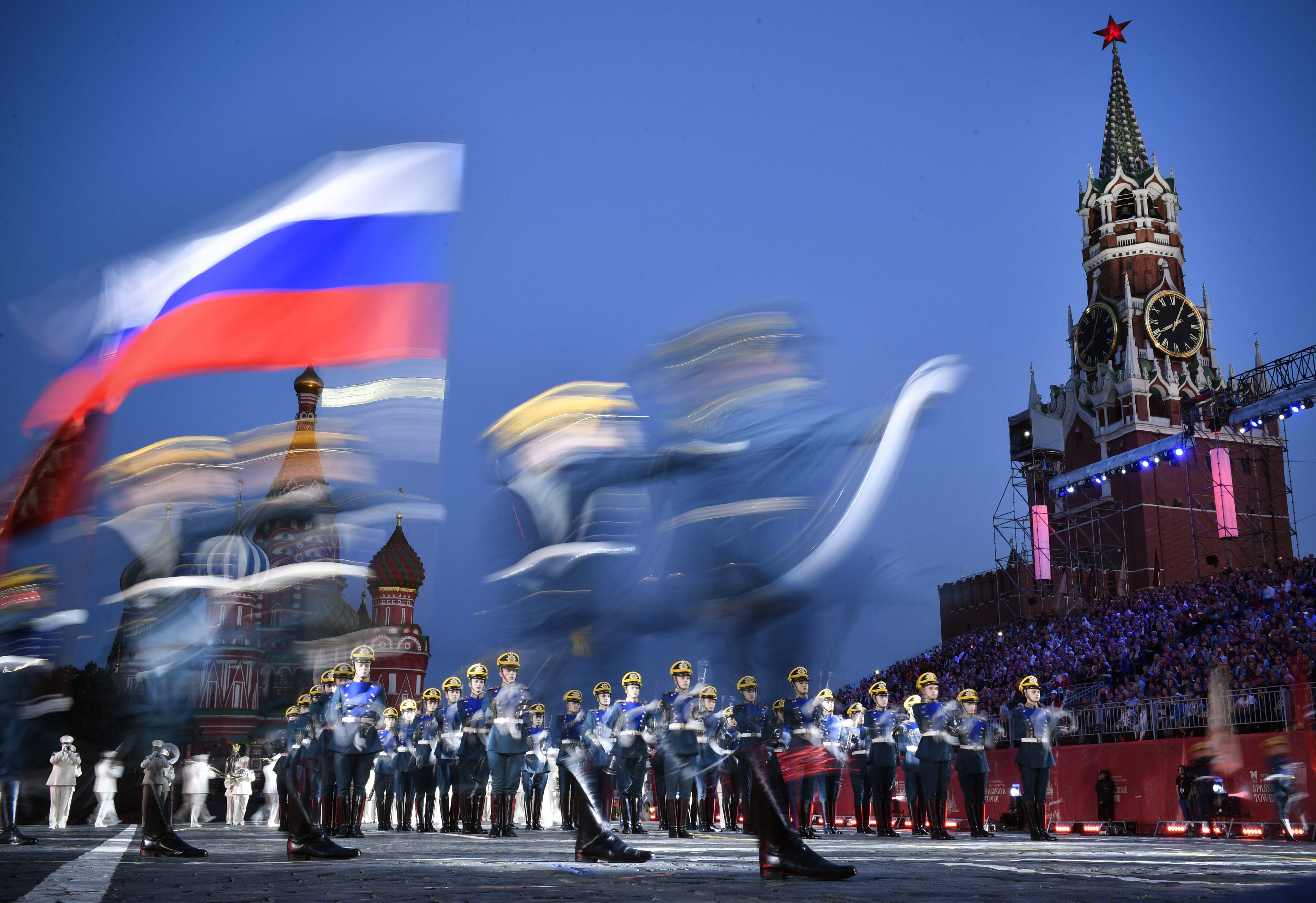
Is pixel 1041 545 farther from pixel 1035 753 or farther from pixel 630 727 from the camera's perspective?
pixel 630 727

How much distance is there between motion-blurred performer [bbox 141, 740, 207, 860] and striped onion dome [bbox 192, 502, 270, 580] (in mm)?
54908

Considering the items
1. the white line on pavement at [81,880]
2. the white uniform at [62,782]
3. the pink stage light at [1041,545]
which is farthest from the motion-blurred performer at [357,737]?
the pink stage light at [1041,545]

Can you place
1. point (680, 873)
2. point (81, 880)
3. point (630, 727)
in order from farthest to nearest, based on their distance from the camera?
point (630, 727) → point (680, 873) → point (81, 880)

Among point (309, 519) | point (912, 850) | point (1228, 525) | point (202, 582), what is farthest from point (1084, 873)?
point (309, 519)

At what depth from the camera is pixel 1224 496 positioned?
48.5m

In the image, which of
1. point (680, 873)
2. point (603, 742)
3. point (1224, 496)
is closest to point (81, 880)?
point (680, 873)

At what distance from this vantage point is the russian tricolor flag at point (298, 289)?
45.5 ft

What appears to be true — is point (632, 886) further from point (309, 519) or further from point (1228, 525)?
point (309, 519)

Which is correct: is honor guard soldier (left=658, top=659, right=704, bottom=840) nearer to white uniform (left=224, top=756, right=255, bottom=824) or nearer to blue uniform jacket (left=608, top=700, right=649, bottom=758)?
blue uniform jacket (left=608, top=700, right=649, bottom=758)

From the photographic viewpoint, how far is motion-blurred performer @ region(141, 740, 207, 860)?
1159cm

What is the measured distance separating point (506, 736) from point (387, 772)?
4447mm

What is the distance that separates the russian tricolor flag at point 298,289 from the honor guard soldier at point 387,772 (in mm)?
6656

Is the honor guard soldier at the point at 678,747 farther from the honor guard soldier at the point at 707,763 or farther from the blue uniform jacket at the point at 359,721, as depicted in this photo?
the blue uniform jacket at the point at 359,721

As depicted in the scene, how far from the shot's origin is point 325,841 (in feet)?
36.3
